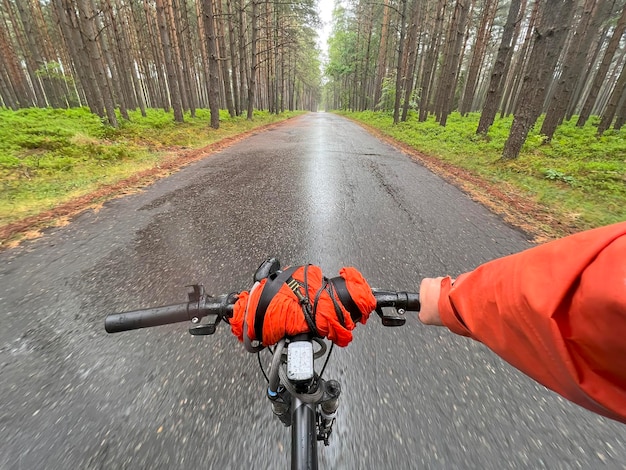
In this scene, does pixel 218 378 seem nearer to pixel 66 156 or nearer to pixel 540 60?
pixel 66 156

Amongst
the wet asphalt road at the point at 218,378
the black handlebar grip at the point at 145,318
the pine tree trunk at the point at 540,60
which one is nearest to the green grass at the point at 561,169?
the pine tree trunk at the point at 540,60

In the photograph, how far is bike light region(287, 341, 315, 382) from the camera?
870 millimetres

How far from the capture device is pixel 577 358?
2.36ft

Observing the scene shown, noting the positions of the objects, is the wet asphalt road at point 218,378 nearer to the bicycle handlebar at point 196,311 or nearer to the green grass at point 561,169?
the bicycle handlebar at point 196,311

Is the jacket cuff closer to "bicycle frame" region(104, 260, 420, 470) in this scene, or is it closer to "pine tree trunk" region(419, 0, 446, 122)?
"bicycle frame" region(104, 260, 420, 470)

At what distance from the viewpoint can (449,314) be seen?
3.48 ft

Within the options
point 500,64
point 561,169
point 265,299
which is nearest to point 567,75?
point 500,64

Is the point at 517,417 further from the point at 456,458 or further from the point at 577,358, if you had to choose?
the point at 577,358

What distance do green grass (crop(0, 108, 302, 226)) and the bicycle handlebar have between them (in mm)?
4721

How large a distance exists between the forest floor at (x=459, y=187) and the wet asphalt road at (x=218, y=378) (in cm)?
46

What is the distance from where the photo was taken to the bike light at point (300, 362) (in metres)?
0.87

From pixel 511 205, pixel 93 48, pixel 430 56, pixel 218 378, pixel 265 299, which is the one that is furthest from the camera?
pixel 430 56

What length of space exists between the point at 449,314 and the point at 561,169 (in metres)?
9.42

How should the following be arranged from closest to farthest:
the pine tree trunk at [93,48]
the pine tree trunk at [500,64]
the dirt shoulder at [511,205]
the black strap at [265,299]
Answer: the black strap at [265,299], the dirt shoulder at [511,205], the pine tree trunk at [93,48], the pine tree trunk at [500,64]
